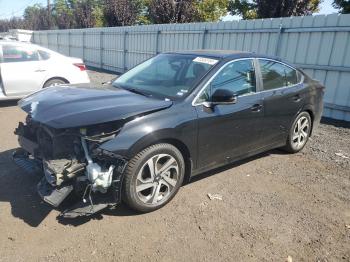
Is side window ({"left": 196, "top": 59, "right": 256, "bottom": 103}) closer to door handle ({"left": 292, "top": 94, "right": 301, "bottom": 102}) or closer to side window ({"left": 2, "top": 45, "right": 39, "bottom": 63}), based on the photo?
door handle ({"left": 292, "top": 94, "right": 301, "bottom": 102})

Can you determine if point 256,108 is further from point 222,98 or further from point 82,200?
point 82,200

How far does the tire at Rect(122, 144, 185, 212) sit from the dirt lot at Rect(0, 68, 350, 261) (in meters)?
0.15

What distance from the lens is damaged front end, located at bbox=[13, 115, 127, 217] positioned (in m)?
3.19

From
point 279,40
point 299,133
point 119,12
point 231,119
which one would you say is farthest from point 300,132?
point 119,12

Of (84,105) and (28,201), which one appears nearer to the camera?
(84,105)

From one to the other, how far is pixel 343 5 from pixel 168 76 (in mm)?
26421

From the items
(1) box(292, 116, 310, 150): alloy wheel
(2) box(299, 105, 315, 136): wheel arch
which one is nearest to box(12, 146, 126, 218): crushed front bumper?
(1) box(292, 116, 310, 150): alloy wheel

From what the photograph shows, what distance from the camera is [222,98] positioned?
3811 mm

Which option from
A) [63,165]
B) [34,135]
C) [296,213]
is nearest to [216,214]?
[296,213]

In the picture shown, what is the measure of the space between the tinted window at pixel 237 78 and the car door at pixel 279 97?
0.72 feet

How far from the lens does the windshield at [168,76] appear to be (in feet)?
13.1

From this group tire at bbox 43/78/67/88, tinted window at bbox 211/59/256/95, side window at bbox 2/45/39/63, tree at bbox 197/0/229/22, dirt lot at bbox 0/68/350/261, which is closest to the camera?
dirt lot at bbox 0/68/350/261

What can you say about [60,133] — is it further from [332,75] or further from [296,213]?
[332,75]

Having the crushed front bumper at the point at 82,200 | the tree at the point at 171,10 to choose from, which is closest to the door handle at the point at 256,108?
the crushed front bumper at the point at 82,200
